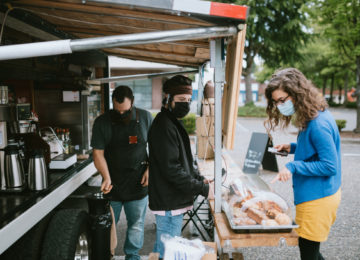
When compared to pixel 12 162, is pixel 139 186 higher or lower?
lower

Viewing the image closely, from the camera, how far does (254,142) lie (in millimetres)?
7078

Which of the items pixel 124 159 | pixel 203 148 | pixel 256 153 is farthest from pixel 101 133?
pixel 256 153

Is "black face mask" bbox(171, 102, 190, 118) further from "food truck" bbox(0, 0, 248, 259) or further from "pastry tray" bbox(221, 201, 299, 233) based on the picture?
"pastry tray" bbox(221, 201, 299, 233)

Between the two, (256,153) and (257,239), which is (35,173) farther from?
(256,153)

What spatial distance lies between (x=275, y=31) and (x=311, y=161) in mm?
18808

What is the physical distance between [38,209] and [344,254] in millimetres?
3771

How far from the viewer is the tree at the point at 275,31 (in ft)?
57.2

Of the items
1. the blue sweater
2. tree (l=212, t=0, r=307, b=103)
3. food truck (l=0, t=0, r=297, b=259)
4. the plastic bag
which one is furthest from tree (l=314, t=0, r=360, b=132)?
the plastic bag

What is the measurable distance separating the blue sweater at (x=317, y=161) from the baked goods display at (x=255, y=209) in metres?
0.22

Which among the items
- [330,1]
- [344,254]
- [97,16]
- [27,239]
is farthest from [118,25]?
[330,1]

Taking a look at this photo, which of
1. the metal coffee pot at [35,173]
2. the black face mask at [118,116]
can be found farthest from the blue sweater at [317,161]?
the metal coffee pot at [35,173]

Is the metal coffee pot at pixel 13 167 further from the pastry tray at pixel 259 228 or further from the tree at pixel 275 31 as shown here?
the tree at pixel 275 31

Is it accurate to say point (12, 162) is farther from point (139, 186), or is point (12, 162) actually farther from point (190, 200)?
point (190, 200)

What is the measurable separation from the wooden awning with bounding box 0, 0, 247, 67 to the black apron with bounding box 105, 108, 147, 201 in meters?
1.01
